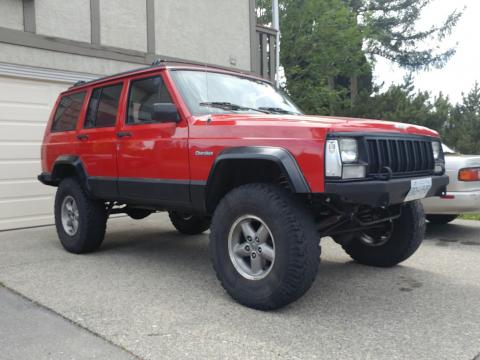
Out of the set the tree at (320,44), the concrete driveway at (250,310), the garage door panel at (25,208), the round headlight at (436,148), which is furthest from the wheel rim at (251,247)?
the tree at (320,44)

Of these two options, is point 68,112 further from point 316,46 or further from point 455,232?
point 316,46

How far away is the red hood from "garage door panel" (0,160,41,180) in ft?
15.7

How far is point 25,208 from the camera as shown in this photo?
7.68 metres

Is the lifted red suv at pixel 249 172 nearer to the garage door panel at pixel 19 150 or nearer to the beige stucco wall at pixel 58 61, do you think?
the garage door panel at pixel 19 150

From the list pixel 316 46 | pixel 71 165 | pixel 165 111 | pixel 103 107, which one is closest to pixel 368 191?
pixel 165 111

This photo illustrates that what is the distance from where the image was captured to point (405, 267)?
4.84m

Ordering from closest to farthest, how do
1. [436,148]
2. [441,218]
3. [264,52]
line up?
[436,148] < [441,218] < [264,52]

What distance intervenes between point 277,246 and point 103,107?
293 centimetres

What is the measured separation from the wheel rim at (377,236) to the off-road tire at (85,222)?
290cm

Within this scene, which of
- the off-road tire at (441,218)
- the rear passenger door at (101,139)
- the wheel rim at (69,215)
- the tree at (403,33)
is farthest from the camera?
the tree at (403,33)

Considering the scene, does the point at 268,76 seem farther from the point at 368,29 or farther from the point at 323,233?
the point at 368,29

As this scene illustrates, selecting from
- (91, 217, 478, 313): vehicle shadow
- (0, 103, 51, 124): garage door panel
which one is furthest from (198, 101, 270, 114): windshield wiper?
(0, 103, 51, 124): garage door panel

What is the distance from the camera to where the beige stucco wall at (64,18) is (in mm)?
7863

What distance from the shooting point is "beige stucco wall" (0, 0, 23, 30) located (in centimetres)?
734
